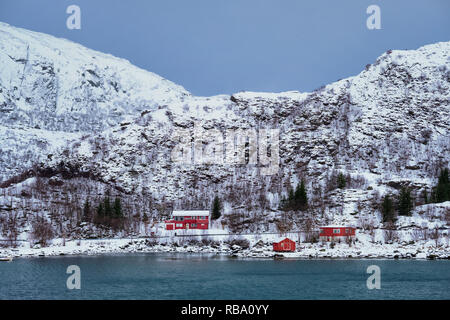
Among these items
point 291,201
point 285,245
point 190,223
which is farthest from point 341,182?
point 285,245

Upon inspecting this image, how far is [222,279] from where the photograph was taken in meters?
50.1

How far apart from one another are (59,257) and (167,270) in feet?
88.6

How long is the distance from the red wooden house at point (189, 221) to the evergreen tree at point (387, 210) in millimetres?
36841

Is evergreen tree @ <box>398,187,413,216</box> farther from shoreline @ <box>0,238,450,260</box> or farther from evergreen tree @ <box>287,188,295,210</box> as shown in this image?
evergreen tree @ <box>287,188,295,210</box>

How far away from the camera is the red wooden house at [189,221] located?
10244cm

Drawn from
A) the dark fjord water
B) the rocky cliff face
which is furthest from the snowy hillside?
the dark fjord water

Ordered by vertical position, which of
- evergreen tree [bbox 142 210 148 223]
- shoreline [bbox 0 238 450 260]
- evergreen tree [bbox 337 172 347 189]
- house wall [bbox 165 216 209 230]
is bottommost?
shoreline [bbox 0 238 450 260]

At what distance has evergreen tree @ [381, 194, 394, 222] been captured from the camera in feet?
313

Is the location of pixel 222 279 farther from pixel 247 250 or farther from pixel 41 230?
pixel 41 230

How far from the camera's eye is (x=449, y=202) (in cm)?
9931

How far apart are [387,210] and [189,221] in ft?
135

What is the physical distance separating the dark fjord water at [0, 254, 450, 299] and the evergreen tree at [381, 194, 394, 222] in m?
28.5

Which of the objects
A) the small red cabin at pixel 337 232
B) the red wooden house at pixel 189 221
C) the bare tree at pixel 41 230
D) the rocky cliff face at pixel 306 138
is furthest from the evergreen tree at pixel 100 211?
the small red cabin at pixel 337 232
